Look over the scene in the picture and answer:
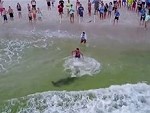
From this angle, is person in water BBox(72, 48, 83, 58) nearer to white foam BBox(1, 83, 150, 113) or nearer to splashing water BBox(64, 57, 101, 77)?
splashing water BBox(64, 57, 101, 77)

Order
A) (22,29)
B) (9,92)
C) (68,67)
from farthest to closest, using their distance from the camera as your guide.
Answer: (22,29)
(68,67)
(9,92)

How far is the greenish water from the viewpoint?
2328 centimetres

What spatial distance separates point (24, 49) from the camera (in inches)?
1096

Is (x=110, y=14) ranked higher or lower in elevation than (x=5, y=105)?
higher

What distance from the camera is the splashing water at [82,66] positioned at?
963 inches

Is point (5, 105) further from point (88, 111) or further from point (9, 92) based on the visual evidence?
point (88, 111)

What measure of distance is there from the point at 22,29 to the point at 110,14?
22.7 ft

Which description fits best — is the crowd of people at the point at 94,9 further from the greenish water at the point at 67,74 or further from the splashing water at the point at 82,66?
the splashing water at the point at 82,66

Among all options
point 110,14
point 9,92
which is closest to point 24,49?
point 9,92

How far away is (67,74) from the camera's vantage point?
Result: 2427 centimetres

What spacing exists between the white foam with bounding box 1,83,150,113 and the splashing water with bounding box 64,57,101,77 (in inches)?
78.0

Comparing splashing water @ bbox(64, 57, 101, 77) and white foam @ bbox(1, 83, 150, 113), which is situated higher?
splashing water @ bbox(64, 57, 101, 77)

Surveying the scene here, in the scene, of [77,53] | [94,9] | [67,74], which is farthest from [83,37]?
[94,9]

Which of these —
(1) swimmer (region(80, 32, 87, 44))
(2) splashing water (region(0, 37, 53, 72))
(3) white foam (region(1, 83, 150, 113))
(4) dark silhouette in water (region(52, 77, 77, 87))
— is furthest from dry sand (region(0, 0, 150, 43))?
(3) white foam (region(1, 83, 150, 113))
